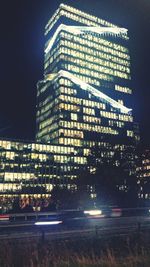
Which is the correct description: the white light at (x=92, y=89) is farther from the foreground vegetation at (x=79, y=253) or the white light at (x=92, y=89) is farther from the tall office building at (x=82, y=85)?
the foreground vegetation at (x=79, y=253)

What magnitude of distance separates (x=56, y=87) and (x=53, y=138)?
25.3 meters

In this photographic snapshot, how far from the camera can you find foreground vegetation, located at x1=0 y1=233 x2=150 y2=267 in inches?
440

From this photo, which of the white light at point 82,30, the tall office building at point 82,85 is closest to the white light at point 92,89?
the tall office building at point 82,85

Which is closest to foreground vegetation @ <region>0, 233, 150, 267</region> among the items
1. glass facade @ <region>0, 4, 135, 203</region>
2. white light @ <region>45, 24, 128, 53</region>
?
glass facade @ <region>0, 4, 135, 203</region>

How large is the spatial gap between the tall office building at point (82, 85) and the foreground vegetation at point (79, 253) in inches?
3809

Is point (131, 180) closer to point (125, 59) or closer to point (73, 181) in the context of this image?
point (73, 181)

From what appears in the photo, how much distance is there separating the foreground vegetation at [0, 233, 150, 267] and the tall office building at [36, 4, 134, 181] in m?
96.8

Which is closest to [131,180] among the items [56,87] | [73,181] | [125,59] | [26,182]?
[73,181]

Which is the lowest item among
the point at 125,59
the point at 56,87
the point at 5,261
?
the point at 5,261

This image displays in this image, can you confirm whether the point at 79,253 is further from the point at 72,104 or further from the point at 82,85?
the point at 82,85

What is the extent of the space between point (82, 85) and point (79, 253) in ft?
408

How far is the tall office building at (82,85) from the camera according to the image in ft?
419

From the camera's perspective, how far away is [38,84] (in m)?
153

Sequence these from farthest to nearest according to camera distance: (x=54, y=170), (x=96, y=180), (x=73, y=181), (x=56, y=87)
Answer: (x=56, y=87)
(x=54, y=170)
(x=73, y=181)
(x=96, y=180)
